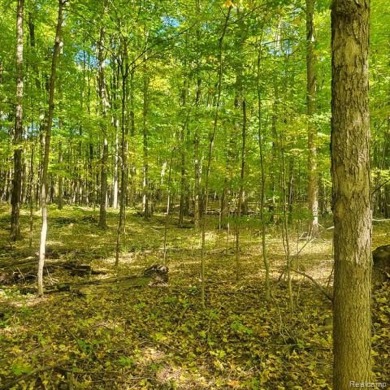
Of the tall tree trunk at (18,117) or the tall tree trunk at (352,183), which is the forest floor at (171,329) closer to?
the tall tree trunk at (352,183)

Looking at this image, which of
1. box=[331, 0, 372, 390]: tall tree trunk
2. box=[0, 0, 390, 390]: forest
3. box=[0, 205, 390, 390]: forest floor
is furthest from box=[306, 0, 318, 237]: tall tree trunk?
box=[331, 0, 372, 390]: tall tree trunk

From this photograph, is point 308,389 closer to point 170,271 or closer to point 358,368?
point 358,368

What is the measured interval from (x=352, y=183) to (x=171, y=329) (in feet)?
15.7

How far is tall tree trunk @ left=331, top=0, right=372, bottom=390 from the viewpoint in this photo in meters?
2.84

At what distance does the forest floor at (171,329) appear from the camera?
4867 millimetres

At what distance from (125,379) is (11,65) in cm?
1493

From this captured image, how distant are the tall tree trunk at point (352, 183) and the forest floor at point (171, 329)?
2170 millimetres

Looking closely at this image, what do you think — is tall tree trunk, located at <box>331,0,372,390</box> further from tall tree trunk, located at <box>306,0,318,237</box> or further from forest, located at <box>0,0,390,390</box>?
tall tree trunk, located at <box>306,0,318,237</box>

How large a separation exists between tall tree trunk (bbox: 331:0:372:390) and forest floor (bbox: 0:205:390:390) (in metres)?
2.17

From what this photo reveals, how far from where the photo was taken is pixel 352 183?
9.34ft

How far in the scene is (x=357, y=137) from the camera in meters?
2.85

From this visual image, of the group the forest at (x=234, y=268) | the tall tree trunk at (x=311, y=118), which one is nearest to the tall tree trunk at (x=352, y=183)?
the forest at (x=234, y=268)

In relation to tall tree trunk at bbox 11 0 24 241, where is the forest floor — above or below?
below

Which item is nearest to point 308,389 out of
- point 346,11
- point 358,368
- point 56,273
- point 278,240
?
point 358,368
